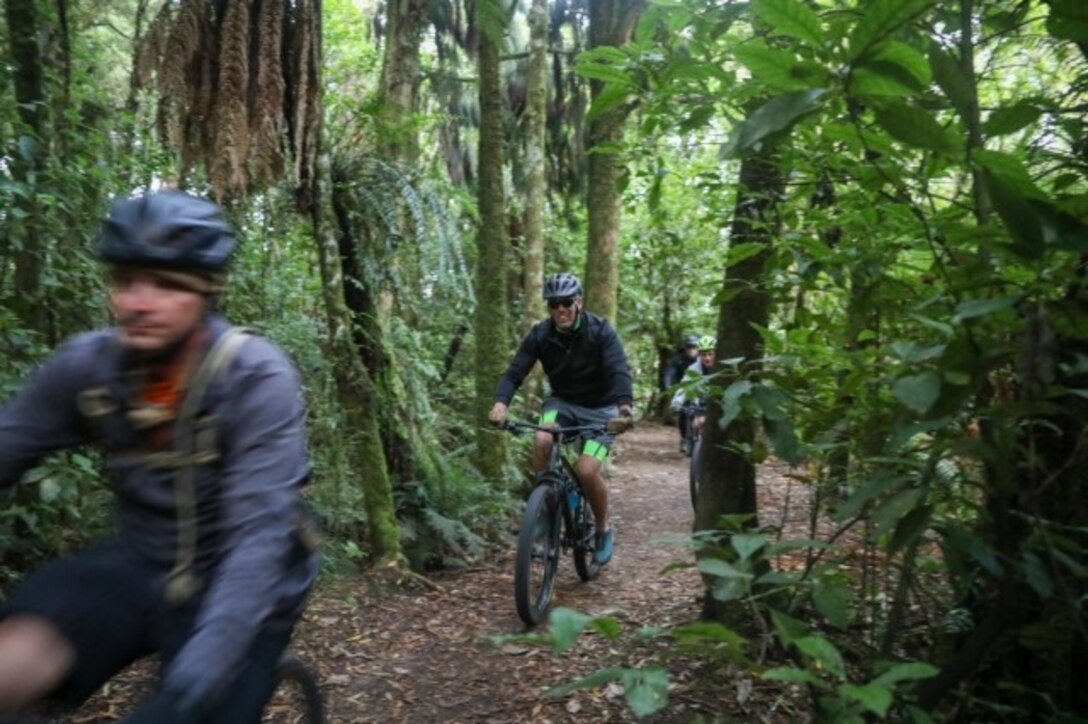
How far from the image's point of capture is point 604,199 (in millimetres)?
10914

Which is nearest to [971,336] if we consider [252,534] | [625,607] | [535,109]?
[252,534]

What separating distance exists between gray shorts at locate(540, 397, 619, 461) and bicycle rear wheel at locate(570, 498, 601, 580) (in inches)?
20.0

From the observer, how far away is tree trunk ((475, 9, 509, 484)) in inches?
336

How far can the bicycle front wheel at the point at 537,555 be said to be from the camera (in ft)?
18.4

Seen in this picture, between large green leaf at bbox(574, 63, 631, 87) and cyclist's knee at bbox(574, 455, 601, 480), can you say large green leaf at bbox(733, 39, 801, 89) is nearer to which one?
large green leaf at bbox(574, 63, 631, 87)

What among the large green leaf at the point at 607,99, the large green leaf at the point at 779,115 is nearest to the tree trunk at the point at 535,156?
the large green leaf at the point at 607,99

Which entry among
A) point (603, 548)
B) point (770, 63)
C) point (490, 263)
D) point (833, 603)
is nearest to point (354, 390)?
point (603, 548)

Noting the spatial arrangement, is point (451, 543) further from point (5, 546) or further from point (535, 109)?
point (535, 109)

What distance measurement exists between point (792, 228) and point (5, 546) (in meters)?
4.36

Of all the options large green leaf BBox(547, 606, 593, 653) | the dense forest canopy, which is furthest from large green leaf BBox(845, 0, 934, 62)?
large green leaf BBox(547, 606, 593, 653)

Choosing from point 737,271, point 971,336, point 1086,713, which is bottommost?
point 1086,713

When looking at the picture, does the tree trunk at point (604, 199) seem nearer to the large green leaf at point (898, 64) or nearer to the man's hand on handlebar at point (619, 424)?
the man's hand on handlebar at point (619, 424)

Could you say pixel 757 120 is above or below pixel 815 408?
above

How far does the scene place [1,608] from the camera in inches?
85.4
